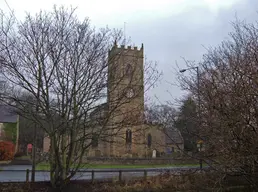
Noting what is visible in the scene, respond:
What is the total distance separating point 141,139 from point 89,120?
11.2 feet

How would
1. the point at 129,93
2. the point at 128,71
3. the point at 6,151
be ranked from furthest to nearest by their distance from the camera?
1. the point at 6,151
2. the point at 128,71
3. the point at 129,93

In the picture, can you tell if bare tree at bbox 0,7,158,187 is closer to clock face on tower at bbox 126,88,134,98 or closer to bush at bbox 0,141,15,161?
clock face on tower at bbox 126,88,134,98

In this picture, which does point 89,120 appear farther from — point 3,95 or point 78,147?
point 3,95

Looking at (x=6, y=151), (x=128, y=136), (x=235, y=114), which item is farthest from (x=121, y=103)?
(x=6, y=151)

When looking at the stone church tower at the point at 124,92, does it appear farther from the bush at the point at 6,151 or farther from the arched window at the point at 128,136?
the bush at the point at 6,151

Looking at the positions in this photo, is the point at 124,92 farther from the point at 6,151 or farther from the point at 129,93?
the point at 6,151

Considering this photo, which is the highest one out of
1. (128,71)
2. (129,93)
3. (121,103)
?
(128,71)

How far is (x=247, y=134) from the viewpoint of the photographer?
714cm

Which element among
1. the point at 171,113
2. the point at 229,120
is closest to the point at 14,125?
the point at 171,113

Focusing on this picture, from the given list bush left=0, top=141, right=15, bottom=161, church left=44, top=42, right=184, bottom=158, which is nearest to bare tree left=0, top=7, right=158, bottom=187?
church left=44, top=42, right=184, bottom=158

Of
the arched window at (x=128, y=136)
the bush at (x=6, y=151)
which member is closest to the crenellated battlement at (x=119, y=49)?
the arched window at (x=128, y=136)

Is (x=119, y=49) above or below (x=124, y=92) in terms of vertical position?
above

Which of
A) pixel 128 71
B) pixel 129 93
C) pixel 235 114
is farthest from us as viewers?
pixel 128 71

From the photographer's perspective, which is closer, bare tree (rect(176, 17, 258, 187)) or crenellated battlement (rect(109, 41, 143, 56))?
bare tree (rect(176, 17, 258, 187))
